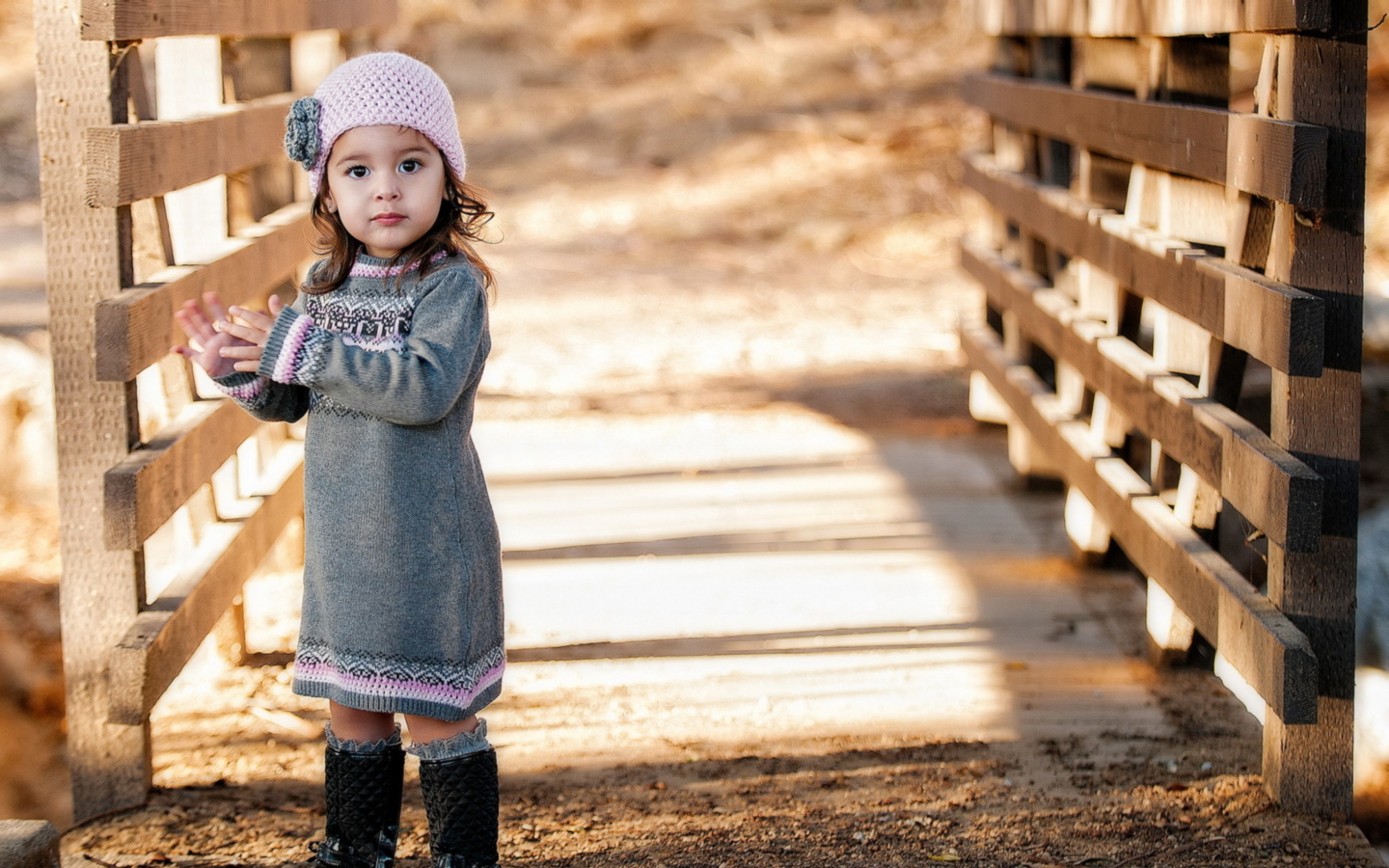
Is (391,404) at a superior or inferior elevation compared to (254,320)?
inferior

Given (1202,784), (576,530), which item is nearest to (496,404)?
(576,530)

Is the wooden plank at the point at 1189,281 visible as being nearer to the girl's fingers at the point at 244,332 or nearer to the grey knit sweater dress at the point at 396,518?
the grey knit sweater dress at the point at 396,518

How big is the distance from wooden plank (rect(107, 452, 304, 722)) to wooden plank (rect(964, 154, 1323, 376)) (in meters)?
2.40

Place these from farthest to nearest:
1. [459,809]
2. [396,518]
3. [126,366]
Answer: [126,366] → [459,809] → [396,518]

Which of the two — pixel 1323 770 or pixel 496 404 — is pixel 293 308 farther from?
pixel 496 404

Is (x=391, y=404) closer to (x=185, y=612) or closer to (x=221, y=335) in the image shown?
(x=221, y=335)

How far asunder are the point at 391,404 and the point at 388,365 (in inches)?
2.7

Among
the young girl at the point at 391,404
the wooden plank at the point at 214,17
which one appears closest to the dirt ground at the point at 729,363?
the young girl at the point at 391,404

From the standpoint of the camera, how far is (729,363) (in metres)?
8.59

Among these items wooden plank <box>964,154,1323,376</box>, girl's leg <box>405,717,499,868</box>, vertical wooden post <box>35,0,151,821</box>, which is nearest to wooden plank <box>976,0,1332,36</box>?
wooden plank <box>964,154,1323,376</box>

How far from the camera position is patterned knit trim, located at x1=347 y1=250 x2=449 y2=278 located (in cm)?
278

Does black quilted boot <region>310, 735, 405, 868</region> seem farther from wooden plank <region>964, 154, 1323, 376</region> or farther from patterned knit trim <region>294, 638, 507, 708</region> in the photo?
wooden plank <region>964, 154, 1323, 376</region>

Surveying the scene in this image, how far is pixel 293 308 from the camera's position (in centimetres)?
274

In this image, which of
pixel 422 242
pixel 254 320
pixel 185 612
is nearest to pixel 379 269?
pixel 422 242
